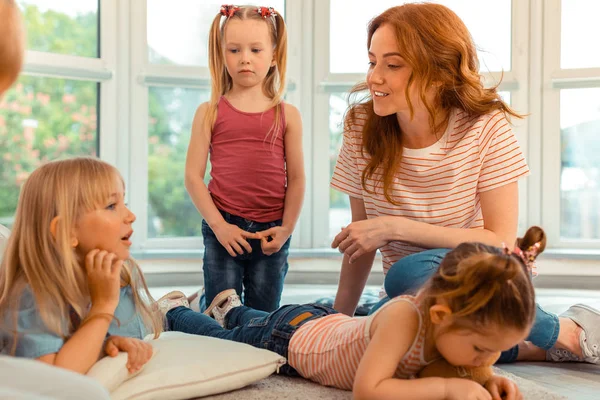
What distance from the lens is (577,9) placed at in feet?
11.2

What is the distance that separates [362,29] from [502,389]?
2443 millimetres

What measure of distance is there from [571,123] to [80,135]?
2174mm

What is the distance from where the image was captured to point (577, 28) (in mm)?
3428

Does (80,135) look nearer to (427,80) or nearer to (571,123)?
(427,80)

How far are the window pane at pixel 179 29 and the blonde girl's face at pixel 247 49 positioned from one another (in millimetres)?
1026

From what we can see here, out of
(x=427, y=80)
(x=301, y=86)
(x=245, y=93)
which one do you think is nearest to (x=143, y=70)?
(x=301, y=86)

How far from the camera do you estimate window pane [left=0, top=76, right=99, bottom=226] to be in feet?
10.3

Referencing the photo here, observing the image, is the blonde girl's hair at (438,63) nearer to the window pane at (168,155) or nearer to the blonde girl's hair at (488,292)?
the blonde girl's hair at (488,292)

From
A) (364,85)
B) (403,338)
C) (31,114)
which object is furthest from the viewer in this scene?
(31,114)

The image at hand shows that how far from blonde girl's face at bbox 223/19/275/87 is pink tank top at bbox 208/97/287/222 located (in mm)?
123

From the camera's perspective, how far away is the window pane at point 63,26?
10.3 ft

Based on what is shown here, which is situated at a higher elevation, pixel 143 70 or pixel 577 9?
pixel 577 9

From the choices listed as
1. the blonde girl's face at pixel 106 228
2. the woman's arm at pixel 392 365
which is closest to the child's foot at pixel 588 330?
the woman's arm at pixel 392 365

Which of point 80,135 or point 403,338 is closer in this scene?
point 403,338
